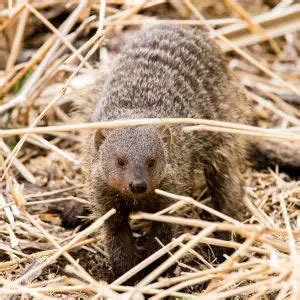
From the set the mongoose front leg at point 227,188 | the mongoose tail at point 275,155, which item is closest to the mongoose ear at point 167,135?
the mongoose front leg at point 227,188

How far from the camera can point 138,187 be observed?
9.53 feet

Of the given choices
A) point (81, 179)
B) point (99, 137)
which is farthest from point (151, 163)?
point (81, 179)

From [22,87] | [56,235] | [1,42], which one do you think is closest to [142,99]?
[56,235]

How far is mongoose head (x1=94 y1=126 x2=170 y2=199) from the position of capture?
2.99 metres

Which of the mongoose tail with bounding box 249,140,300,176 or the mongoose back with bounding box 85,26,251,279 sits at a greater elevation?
the mongoose back with bounding box 85,26,251,279

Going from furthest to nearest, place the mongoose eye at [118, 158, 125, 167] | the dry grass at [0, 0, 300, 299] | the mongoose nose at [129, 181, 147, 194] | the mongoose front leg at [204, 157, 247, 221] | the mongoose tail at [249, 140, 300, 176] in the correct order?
the mongoose tail at [249, 140, 300, 176], the mongoose front leg at [204, 157, 247, 221], the mongoose eye at [118, 158, 125, 167], the mongoose nose at [129, 181, 147, 194], the dry grass at [0, 0, 300, 299]

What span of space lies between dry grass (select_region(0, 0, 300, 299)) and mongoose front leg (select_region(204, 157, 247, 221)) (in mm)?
73

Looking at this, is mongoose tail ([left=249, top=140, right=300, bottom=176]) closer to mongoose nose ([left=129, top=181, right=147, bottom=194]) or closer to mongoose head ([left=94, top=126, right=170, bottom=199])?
mongoose head ([left=94, top=126, right=170, bottom=199])

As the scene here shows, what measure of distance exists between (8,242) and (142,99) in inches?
41.0

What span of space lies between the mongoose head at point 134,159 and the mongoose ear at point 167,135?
3 cm

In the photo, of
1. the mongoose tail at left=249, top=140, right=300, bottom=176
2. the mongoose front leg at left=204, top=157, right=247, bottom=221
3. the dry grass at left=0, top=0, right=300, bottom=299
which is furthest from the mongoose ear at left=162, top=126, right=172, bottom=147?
the mongoose tail at left=249, top=140, right=300, bottom=176

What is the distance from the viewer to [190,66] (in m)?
3.89

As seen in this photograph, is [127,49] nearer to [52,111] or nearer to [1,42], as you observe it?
[52,111]

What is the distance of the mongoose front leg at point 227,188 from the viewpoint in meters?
3.97
